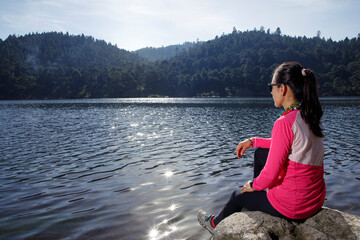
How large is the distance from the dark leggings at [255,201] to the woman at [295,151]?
8cm

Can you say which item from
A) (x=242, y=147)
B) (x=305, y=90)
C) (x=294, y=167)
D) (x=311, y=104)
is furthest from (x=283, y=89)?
(x=242, y=147)

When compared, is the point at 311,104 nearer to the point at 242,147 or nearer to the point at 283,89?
the point at 283,89

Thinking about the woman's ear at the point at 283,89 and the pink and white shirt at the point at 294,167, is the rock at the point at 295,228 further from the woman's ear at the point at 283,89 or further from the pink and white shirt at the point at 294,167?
the woman's ear at the point at 283,89

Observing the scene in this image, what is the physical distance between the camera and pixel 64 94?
646 ft

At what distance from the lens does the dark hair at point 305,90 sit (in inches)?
140

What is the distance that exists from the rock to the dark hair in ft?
4.85

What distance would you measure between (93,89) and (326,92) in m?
160

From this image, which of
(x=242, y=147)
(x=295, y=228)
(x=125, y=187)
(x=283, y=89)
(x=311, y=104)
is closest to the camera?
(x=311, y=104)

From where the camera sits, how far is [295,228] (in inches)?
165

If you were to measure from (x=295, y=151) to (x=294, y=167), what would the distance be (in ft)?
0.76

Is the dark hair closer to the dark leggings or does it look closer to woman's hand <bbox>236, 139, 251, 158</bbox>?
the dark leggings

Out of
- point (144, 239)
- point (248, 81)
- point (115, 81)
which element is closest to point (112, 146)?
point (144, 239)

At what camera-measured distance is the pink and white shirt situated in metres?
3.56

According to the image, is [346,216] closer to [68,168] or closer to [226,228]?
[226,228]
